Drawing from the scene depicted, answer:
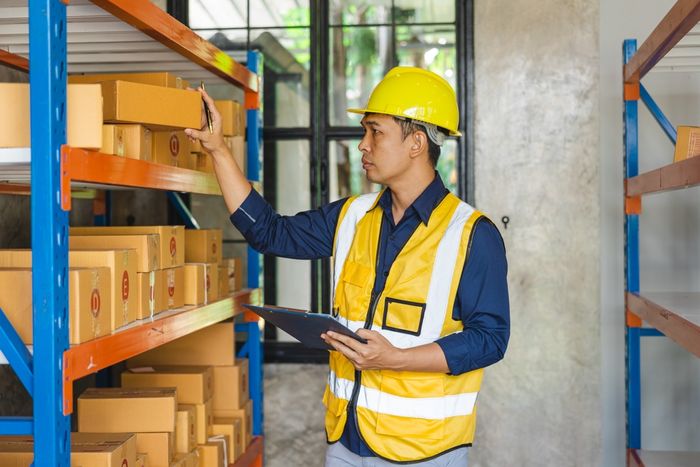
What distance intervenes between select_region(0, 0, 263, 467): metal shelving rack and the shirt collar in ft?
2.47

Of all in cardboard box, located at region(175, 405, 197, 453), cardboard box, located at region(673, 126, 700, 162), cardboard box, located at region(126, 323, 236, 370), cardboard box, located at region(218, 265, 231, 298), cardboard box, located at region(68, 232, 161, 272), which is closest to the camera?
cardboard box, located at region(68, 232, 161, 272)

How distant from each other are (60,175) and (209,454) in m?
1.76

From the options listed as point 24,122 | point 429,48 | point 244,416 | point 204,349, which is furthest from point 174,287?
point 429,48

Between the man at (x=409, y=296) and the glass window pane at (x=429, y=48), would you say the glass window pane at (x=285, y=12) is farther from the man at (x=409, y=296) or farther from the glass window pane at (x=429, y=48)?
the man at (x=409, y=296)

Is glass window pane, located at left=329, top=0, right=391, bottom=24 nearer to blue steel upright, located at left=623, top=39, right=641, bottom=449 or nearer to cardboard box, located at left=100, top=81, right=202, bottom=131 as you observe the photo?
blue steel upright, located at left=623, top=39, right=641, bottom=449

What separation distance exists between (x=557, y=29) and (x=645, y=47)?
128cm

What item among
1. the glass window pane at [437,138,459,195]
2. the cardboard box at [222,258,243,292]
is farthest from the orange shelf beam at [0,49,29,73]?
the glass window pane at [437,138,459,195]

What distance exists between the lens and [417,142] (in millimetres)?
2787

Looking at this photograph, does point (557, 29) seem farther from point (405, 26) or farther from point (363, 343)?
point (363, 343)

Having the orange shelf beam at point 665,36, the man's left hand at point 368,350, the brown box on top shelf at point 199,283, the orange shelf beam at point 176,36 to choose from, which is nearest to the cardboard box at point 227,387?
the brown box on top shelf at point 199,283

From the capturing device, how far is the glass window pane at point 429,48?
474cm

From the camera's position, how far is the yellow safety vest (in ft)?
8.56

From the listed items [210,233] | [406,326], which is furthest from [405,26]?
[406,326]

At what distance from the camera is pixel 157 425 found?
10.2 ft
